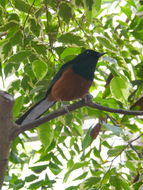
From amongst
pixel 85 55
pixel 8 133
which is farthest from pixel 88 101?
pixel 85 55

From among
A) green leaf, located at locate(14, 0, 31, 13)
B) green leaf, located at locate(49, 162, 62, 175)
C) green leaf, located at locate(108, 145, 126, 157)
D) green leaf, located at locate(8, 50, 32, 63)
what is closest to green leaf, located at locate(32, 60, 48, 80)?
green leaf, located at locate(8, 50, 32, 63)

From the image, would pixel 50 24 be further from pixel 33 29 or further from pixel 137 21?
pixel 137 21

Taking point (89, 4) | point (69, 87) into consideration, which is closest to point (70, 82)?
point (69, 87)

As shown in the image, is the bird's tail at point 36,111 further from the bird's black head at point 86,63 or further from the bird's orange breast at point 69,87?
the bird's black head at point 86,63

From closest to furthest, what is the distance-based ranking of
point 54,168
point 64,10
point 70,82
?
1. point 64,10
2. point 70,82
3. point 54,168

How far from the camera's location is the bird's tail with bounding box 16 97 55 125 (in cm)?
99

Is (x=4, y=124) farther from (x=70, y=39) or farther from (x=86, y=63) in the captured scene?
(x=86, y=63)

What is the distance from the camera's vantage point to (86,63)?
3.64 feet

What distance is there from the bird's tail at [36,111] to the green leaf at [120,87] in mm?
239

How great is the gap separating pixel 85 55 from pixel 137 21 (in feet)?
0.61

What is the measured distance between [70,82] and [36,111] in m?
0.14

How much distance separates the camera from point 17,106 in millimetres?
995

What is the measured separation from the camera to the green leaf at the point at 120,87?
890 mm

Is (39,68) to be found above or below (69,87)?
above
